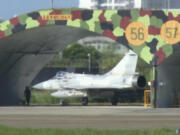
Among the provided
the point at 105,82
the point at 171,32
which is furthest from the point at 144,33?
the point at 105,82

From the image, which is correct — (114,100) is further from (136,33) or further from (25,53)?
(136,33)

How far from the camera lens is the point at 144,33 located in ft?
130

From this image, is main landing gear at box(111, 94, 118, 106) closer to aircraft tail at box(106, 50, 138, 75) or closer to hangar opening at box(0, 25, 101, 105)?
aircraft tail at box(106, 50, 138, 75)

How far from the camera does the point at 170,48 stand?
3878 centimetres

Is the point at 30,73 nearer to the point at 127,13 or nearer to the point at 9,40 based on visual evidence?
the point at 9,40

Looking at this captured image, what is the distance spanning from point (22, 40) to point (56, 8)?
480cm

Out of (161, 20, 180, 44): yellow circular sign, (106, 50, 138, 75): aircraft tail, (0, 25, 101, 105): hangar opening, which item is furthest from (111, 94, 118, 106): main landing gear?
(161, 20, 180, 44): yellow circular sign

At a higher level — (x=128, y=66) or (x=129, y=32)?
(x=129, y=32)

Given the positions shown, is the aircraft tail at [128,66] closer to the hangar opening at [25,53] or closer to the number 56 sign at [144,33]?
the hangar opening at [25,53]

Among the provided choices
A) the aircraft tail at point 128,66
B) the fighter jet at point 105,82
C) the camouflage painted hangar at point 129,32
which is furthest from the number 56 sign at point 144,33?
the aircraft tail at point 128,66

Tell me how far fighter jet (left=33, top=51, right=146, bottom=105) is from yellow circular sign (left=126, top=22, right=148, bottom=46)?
1102 centimetres

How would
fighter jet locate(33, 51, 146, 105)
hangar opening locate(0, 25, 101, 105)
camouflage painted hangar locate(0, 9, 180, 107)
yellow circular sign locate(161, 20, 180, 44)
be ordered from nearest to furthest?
Result: yellow circular sign locate(161, 20, 180, 44) < camouflage painted hangar locate(0, 9, 180, 107) < hangar opening locate(0, 25, 101, 105) < fighter jet locate(33, 51, 146, 105)

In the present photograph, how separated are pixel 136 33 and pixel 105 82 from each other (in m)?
13.0

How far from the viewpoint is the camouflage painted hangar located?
39.0m
